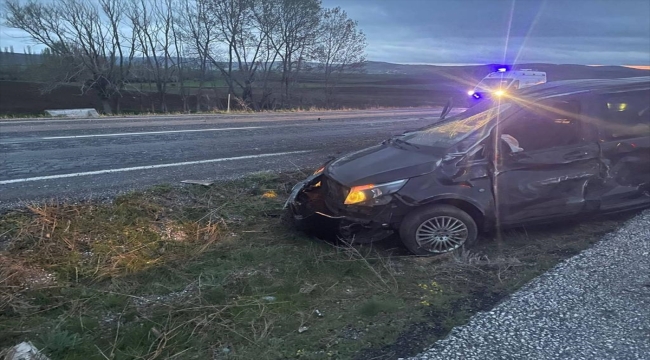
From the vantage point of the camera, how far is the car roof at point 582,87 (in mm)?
5160

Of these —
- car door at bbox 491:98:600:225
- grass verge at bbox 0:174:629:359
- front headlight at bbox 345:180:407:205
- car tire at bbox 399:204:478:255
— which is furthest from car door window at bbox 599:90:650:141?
front headlight at bbox 345:180:407:205

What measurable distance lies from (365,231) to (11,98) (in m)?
48.7

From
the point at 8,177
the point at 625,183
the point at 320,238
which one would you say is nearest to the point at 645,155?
the point at 625,183

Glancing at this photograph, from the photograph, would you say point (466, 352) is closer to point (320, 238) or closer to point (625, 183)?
point (320, 238)

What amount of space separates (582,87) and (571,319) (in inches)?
116

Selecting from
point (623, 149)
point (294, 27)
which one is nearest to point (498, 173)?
point (623, 149)

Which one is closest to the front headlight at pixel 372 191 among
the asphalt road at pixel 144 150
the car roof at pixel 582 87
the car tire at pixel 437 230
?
the car tire at pixel 437 230

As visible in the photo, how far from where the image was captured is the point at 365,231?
458cm

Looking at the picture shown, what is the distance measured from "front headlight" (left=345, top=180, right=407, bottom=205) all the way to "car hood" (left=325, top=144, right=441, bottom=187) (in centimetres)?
4

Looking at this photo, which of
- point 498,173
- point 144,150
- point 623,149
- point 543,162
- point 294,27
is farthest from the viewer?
point 294,27

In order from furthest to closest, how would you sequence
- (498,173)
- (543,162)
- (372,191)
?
(543,162)
(498,173)
(372,191)

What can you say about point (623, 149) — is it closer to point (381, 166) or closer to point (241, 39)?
point (381, 166)

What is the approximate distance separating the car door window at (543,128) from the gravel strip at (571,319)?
1.19 m

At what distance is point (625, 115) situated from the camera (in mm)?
5238
